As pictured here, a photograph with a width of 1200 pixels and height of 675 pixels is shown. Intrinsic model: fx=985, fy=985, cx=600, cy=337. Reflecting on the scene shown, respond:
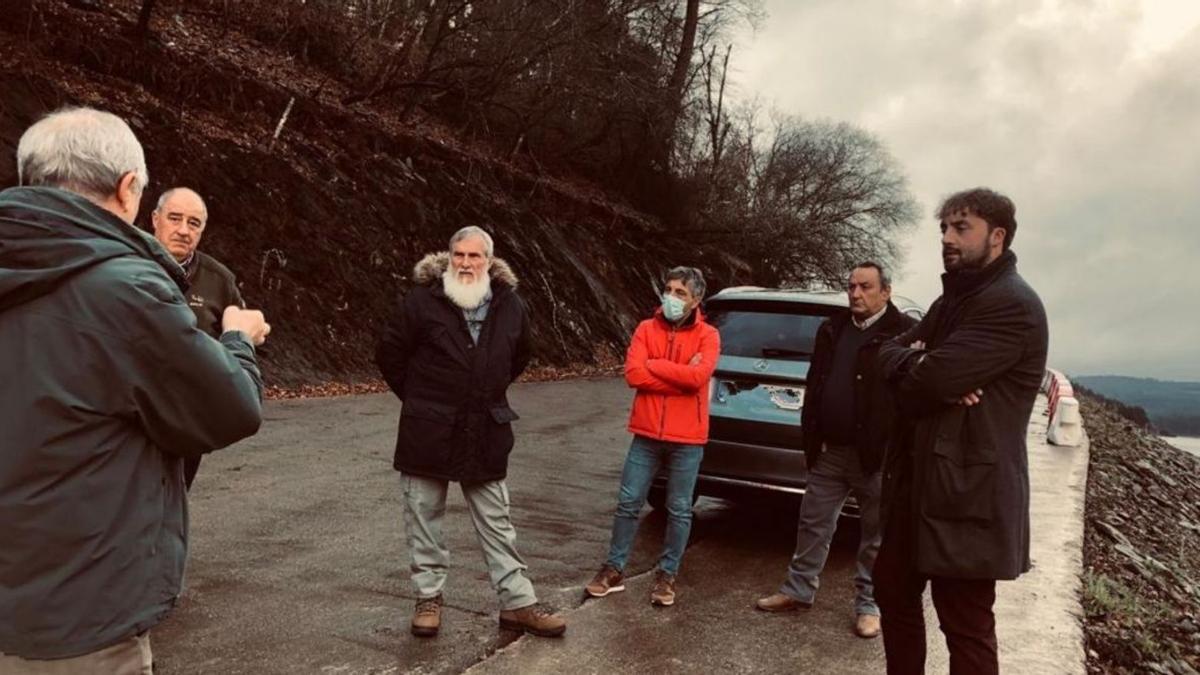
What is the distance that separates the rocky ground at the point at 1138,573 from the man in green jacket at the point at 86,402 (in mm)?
4798

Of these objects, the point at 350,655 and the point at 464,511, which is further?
the point at 464,511

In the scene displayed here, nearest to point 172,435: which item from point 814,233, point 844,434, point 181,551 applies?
point 181,551

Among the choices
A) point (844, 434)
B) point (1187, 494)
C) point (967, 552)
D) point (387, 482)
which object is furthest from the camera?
point (1187, 494)

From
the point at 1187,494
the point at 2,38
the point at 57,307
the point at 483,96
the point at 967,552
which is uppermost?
the point at 483,96

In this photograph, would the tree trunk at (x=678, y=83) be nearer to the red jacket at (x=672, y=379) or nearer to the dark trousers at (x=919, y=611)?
the red jacket at (x=672, y=379)

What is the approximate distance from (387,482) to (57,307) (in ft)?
21.5

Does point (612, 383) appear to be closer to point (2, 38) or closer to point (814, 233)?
point (2, 38)

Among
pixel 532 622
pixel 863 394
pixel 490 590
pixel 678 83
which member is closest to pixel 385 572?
pixel 490 590

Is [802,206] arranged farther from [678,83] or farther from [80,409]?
[80,409]

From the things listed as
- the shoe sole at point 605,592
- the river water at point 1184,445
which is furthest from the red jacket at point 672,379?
the river water at point 1184,445

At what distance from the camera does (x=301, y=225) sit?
57.9 ft

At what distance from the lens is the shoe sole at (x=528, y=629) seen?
4.85m

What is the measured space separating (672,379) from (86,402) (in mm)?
3859

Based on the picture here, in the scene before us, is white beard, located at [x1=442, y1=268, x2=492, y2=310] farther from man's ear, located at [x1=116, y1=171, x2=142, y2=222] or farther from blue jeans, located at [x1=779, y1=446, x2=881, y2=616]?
man's ear, located at [x1=116, y1=171, x2=142, y2=222]
